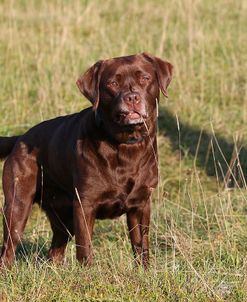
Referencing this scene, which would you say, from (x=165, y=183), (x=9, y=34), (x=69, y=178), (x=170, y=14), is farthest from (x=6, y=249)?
(x=170, y=14)

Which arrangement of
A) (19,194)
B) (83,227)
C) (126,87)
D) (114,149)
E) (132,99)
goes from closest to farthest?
(132,99) < (126,87) < (83,227) < (114,149) < (19,194)

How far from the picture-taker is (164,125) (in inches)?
406

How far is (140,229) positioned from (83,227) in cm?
44

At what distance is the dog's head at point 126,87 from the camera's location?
219 inches

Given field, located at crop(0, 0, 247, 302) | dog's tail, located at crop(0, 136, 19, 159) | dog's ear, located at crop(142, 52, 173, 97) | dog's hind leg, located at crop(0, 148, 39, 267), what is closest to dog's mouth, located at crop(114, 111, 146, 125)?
dog's ear, located at crop(142, 52, 173, 97)

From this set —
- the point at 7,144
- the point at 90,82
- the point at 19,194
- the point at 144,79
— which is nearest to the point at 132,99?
the point at 144,79

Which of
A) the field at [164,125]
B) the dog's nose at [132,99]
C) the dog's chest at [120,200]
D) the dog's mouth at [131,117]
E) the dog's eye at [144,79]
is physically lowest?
the field at [164,125]

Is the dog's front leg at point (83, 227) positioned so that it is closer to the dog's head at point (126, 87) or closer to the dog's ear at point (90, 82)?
the dog's head at point (126, 87)

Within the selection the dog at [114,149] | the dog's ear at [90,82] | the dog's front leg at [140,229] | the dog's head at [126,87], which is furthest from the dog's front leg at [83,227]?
the dog's ear at [90,82]

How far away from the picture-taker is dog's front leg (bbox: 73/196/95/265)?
578cm

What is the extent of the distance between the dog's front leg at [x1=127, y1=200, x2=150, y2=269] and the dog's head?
611 millimetres

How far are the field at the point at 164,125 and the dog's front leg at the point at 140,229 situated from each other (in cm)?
10

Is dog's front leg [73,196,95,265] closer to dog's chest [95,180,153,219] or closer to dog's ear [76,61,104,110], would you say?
dog's chest [95,180,153,219]

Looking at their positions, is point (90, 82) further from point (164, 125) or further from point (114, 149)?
point (164, 125)
